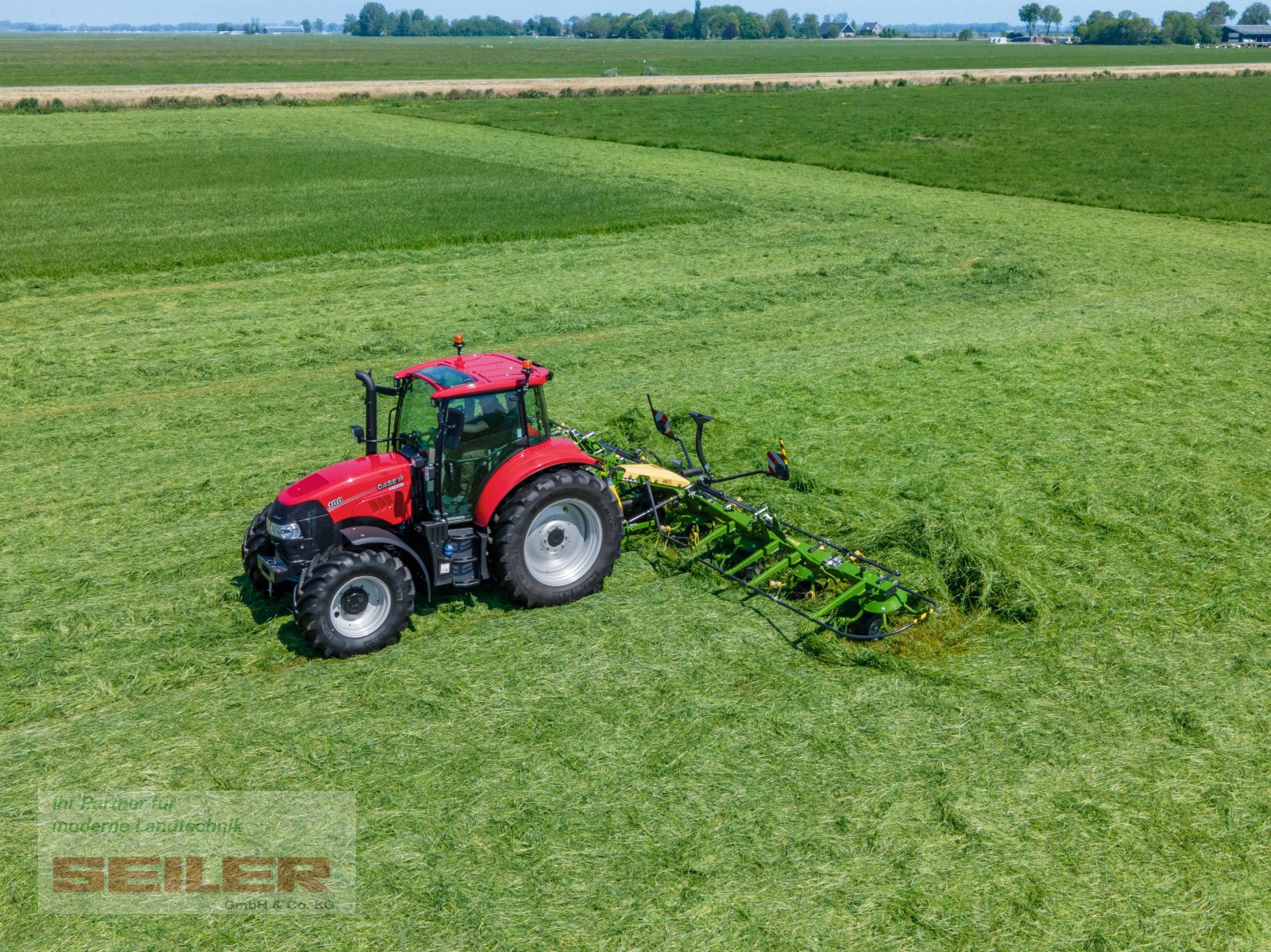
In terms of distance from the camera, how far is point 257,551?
8.56 metres

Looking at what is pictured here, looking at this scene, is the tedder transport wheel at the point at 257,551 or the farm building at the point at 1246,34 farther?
the farm building at the point at 1246,34

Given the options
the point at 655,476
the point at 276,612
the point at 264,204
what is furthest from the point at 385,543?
the point at 264,204

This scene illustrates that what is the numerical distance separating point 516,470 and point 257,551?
213 centimetres

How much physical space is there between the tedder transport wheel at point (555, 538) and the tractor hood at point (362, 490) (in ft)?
2.52

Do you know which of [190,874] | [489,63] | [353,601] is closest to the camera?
[190,874]

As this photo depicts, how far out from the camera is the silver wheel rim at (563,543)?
8680 mm

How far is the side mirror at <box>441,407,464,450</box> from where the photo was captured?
Result: 8281 millimetres

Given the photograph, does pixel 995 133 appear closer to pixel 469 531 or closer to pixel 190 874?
pixel 469 531

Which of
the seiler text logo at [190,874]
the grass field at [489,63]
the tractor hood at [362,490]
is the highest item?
the grass field at [489,63]

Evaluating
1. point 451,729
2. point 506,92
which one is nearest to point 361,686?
point 451,729

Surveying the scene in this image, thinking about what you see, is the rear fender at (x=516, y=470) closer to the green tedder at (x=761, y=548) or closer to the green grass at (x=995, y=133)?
the green tedder at (x=761, y=548)

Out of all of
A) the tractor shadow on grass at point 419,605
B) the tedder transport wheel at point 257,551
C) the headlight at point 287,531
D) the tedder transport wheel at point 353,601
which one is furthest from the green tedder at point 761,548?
the tedder transport wheel at point 257,551

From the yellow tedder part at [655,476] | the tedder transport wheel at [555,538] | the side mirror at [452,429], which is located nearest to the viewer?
the side mirror at [452,429]

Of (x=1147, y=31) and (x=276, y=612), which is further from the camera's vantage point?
(x=1147, y=31)
